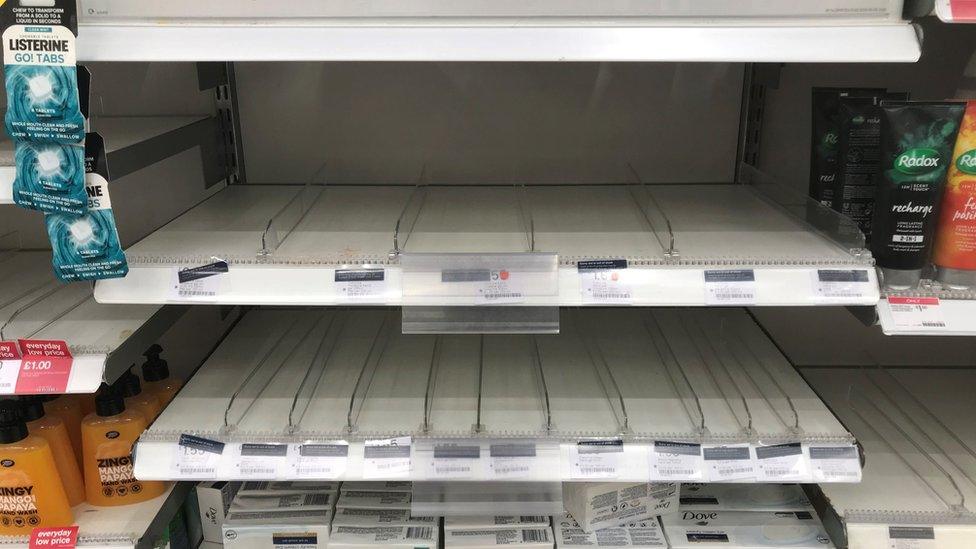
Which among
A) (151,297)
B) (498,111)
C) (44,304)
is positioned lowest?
(44,304)

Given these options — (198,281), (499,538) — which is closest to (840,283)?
(499,538)

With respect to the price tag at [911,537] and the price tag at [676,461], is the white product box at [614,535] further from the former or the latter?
the price tag at [911,537]

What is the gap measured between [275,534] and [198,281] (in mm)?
513

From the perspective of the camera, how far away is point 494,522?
129cm

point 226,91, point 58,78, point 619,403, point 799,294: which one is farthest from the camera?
point 226,91

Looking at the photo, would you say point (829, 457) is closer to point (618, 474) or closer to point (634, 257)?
point (618, 474)

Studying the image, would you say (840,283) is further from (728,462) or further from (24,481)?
(24,481)

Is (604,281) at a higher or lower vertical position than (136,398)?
higher

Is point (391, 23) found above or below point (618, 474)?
above

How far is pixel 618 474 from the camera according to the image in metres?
1.13

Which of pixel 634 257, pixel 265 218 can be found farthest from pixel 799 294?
pixel 265 218

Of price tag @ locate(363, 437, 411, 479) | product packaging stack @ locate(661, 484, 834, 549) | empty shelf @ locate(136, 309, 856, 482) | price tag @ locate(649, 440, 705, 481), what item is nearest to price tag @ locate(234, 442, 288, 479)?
empty shelf @ locate(136, 309, 856, 482)

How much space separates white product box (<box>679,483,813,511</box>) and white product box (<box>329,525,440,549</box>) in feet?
1.62

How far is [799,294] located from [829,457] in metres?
0.30
